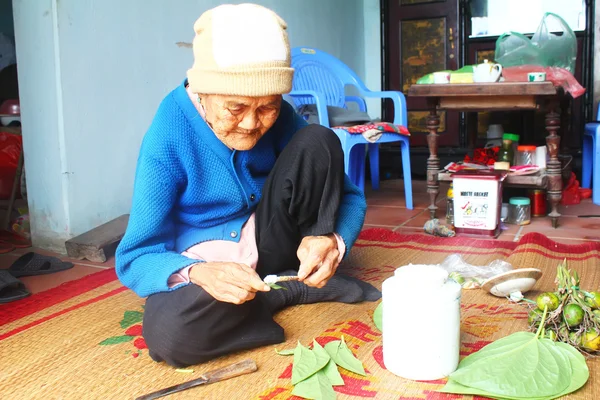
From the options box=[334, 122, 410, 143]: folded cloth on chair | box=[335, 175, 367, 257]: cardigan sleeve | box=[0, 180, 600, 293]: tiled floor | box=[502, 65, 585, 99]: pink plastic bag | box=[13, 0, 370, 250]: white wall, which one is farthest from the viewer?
box=[334, 122, 410, 143]: folded cloth on chair

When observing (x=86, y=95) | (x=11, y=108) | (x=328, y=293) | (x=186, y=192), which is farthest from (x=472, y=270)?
(x=11, y=108)

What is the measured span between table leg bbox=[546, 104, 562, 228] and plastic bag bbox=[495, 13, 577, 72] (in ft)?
2.46

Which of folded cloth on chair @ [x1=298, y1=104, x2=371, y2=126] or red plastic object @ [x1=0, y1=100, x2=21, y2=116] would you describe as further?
red plastic object @ [x1=0, y1=100, x2=21, y2=116]

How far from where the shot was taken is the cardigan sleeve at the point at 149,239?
1368 millimetres

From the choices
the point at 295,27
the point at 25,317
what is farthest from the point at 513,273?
the point at 295,27

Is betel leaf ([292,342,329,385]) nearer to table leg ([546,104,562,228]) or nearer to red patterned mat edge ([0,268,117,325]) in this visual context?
red patterned mat edge ([0,268,117,325])

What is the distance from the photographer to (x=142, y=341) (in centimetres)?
159

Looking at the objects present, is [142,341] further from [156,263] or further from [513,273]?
[513,273]

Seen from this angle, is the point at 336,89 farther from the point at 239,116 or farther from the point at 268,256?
the point at 239,116

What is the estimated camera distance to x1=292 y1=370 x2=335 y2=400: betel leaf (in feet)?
4.06

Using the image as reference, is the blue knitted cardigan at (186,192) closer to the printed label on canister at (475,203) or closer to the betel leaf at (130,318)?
the betel leaf at (130,318)

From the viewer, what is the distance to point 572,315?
1.36m

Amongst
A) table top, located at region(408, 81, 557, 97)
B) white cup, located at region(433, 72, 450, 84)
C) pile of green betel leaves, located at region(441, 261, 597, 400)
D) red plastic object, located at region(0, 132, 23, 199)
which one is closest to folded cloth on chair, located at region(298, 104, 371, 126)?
table top, located at region(408, 81, 557, 97)

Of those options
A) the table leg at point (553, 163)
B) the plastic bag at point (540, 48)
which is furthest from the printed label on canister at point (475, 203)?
the plastic bag at point (540, 48)
